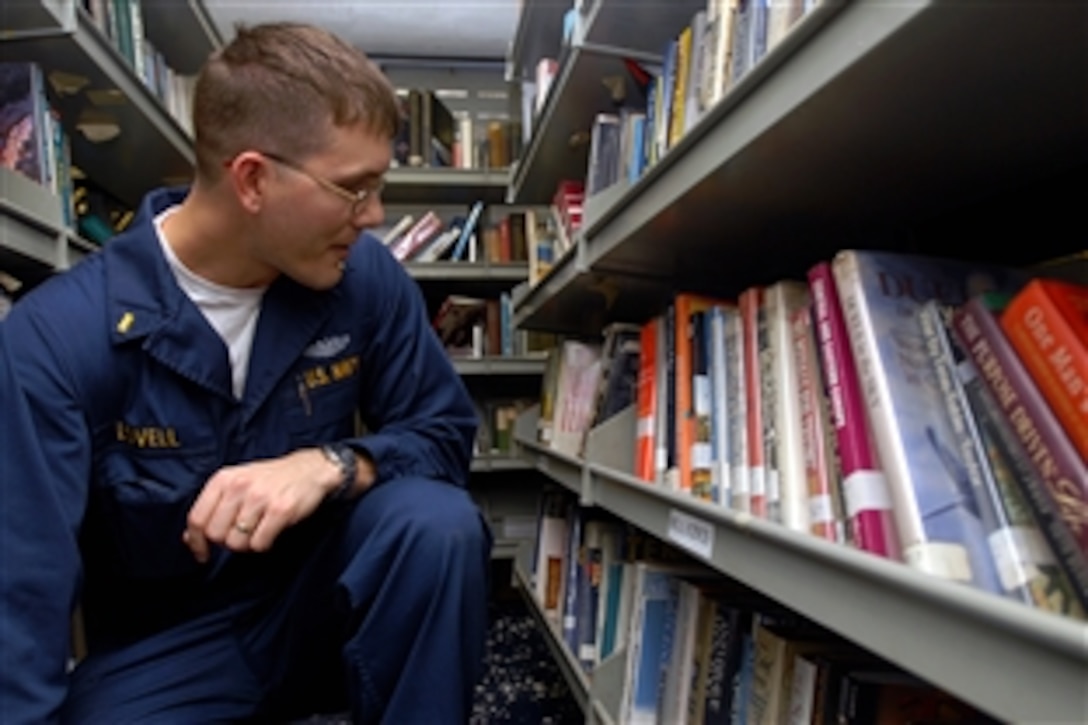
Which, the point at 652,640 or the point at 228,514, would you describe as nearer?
the point at 228,514

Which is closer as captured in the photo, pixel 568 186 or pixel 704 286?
pixel 704 286

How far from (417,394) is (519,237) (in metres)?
1.97

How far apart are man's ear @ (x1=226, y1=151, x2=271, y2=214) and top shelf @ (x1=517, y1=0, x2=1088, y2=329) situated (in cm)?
51

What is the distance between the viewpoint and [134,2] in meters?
2.13

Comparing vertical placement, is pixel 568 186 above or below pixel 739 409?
above

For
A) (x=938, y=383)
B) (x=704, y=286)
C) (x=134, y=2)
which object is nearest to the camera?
(x=938, y=383)

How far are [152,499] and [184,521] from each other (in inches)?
2.3

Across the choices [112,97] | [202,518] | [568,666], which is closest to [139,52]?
[112,97]

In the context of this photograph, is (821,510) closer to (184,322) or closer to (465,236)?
(184,322)

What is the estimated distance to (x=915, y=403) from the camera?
0.55m

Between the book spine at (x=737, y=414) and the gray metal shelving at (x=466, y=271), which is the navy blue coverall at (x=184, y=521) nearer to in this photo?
the book spine at (x=737, y=414)

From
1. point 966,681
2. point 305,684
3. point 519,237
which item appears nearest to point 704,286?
point 305,684

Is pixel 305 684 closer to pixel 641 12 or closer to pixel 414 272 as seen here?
pixel 641 12

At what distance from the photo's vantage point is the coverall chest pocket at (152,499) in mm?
976
